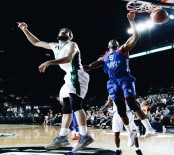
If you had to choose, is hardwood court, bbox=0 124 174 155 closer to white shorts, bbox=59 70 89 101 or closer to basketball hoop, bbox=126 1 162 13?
white shorts, bbox=59 70 89 101

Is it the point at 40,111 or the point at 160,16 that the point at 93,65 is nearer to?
the point at 160,16

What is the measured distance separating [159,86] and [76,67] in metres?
18.7

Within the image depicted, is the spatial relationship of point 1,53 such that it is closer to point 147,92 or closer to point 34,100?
point 34,100

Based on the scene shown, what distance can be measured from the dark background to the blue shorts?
950cm

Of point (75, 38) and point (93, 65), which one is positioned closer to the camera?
point (93, 65)

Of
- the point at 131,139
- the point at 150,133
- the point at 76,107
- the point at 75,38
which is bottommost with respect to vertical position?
the point at 131,139

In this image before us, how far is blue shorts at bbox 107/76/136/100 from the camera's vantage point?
4238mm

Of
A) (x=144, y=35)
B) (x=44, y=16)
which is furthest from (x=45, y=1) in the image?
(x=144, y=35)

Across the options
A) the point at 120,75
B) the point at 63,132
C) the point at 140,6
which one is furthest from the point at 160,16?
the point at 63,132

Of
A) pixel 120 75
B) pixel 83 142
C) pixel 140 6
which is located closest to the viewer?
pixel 83 142

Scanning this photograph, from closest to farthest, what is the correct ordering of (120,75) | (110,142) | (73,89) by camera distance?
(73,89)
(120,75)
(110,142)

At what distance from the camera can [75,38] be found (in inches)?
803

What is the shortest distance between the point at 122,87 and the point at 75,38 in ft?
53.7

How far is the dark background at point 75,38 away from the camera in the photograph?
48.0ft
